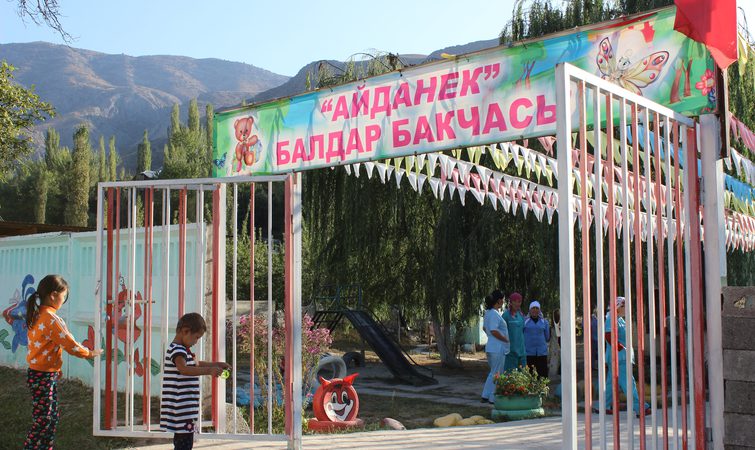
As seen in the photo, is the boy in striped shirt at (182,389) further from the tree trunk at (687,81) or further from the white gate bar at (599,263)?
the tree trunk at (687,81)

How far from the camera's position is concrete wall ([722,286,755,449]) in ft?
12.6

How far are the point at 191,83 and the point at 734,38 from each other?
201 meters

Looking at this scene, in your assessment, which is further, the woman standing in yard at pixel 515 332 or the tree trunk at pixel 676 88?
the woman standing in yard at pixel 515 332

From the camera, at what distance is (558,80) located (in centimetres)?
317

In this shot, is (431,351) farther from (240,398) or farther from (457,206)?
(240,398)

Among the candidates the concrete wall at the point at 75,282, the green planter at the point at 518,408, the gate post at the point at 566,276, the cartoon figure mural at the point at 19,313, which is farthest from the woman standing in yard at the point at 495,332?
the gate post at the point at 566,276

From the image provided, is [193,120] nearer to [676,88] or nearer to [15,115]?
[15,115]

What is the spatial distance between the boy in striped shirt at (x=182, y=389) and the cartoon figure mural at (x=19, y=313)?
7.08 metres

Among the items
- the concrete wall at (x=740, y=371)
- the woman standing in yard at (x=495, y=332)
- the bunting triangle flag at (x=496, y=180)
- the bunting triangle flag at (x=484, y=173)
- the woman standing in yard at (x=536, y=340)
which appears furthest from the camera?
the woman standing in yard at (x=536, y=340)

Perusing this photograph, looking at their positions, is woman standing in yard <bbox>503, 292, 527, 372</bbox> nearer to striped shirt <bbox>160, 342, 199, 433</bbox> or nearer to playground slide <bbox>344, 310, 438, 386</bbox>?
playground slide <bbox>344, 310, 438, 386</bbox>

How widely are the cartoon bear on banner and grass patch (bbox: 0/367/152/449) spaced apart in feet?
6.17

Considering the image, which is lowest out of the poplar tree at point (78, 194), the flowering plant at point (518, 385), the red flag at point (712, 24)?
the flowering plant at point (518, 385)

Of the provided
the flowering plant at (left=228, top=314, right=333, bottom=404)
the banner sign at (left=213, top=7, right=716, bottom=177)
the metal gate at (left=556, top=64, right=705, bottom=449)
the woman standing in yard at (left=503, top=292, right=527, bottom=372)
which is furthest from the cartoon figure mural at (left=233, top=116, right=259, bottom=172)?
the woman standing in yard at (left=503, top=292, right=527, bottom=372)

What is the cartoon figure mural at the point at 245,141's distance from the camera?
266 inches
